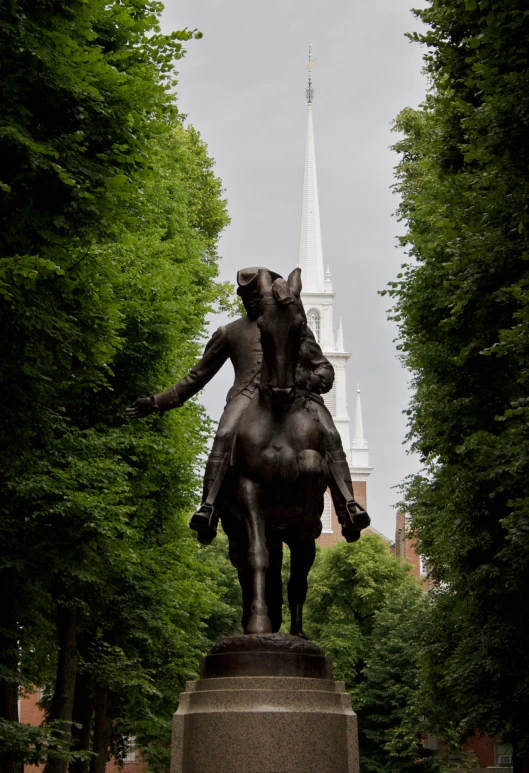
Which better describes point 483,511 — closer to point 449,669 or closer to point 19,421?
point 449,669

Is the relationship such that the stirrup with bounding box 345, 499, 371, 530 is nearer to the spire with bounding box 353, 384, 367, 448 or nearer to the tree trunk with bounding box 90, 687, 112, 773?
the tree trunk with bounding box 90, 687, 112, 773

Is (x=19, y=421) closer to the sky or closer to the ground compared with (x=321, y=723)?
closer to the sky

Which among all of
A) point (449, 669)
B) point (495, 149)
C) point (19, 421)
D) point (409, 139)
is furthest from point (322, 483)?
point (409, 139)

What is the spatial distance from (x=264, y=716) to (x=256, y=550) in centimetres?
159

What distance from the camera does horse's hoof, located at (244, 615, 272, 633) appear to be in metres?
9.66

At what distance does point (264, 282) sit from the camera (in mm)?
10320

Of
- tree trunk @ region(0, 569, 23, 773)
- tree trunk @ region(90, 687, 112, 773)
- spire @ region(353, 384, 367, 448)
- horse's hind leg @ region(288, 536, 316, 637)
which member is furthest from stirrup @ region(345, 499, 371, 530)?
spire @ region(353, 384, 367, 448)

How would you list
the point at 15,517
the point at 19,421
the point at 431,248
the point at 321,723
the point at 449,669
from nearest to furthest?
the point at 321,723 < the point at 19,421 < the point at 15,517 < the point at 431,248 < the point at 449,669

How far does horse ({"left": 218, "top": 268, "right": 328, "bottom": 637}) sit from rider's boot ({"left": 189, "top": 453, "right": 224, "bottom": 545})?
0.14 meters

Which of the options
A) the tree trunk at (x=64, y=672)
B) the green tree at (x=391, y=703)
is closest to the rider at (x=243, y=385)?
the tree trunk at (x=64, y=672)

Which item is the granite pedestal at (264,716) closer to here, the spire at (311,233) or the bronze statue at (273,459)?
the bronze statue at (273,459)

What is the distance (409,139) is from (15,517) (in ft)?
57.8

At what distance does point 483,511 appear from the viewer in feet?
68.6

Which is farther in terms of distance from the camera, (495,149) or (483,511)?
Answer: (483,511)
